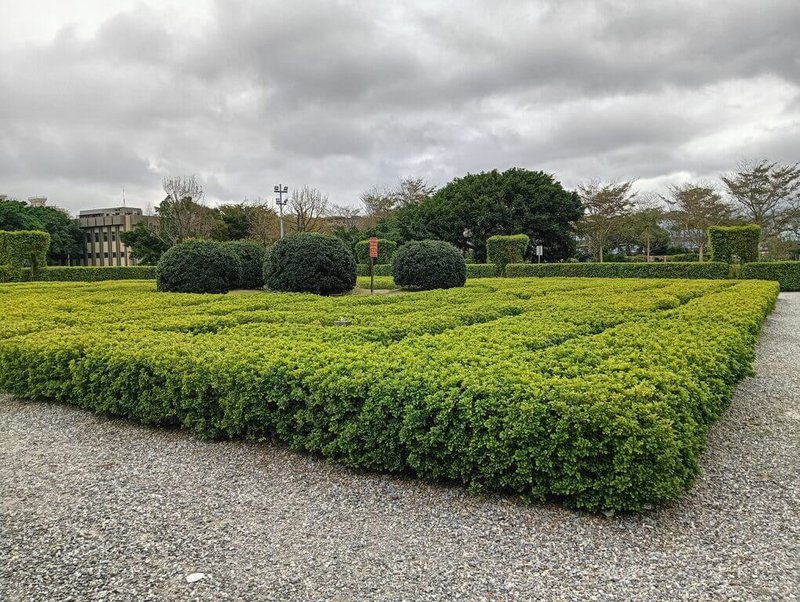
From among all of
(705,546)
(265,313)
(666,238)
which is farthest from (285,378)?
(666,238)

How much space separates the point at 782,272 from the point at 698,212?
16711mm

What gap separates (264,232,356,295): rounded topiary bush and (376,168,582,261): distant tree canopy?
21.3 meters

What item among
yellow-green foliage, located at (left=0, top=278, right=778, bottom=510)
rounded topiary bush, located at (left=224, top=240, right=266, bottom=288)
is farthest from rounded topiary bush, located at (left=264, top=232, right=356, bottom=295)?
yellow-green foliage, located at (left=0, top=278, right=778, bottom=510)

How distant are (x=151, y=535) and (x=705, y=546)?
8.19 feet

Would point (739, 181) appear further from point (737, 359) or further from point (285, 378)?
point (285, 378)

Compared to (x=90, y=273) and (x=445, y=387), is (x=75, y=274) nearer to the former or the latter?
(x=90, y=273)

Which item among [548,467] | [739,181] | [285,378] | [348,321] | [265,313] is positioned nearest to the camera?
[548,467]

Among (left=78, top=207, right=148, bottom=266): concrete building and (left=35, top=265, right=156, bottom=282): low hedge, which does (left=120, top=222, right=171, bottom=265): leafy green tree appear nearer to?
(left=35, top=265, right=156, bottom=282): low hedge

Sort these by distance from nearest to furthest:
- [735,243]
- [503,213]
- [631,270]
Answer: [735,243], [631,270], [503,213]

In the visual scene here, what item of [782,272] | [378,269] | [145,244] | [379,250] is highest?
[145,244]

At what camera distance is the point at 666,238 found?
38.1m

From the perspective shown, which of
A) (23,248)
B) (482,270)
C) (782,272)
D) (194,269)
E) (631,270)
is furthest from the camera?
(482,270)

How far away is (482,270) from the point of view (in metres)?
24.6

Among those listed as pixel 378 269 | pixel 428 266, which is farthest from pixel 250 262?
pixel 378 269
